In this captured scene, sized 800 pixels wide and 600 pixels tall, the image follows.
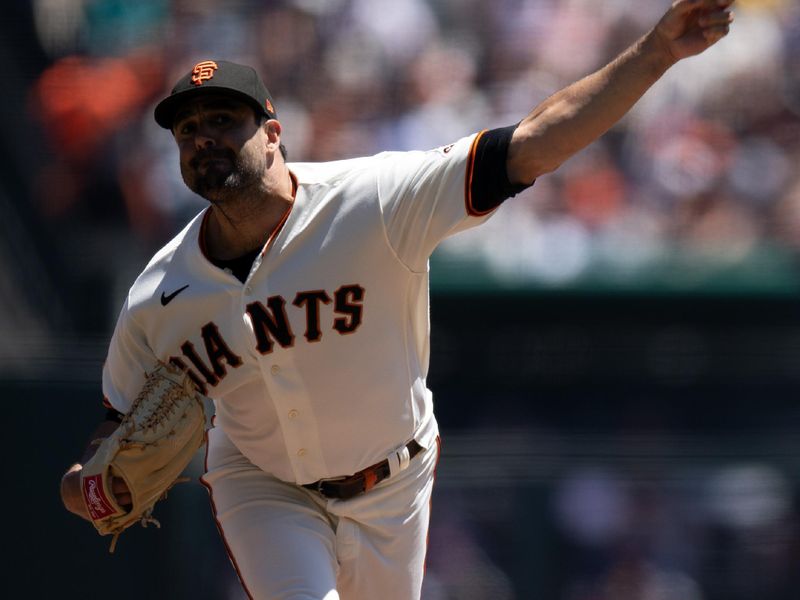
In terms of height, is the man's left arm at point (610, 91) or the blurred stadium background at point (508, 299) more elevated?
the man's left arm at point (610, 91)

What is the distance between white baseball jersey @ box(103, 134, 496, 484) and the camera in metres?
2.52

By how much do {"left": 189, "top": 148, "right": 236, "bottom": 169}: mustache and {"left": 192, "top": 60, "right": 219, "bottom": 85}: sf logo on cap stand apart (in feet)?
0.48

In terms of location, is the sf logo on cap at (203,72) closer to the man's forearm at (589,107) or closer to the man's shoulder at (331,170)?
the man's shoulder at (331,170)

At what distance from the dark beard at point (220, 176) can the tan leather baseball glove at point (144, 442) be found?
0.40 meters

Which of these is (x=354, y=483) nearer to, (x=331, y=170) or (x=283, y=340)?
(x=283, y=340)

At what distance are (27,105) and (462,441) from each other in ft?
7.14

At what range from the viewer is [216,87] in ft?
8.25

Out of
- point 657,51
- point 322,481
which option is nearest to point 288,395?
point 322,481

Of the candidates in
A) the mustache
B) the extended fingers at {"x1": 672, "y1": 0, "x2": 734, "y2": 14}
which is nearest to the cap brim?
the mustache

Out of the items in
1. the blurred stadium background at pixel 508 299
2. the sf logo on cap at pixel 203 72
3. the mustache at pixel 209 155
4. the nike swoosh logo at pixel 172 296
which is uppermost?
the sf logo on cap at pixel 203 72

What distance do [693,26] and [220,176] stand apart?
1.00m

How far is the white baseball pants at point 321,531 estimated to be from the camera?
2572mm

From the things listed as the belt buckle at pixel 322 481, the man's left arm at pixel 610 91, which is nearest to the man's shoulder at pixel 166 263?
the belt buckle at pixel 322 481

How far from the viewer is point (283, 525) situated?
103 inches
